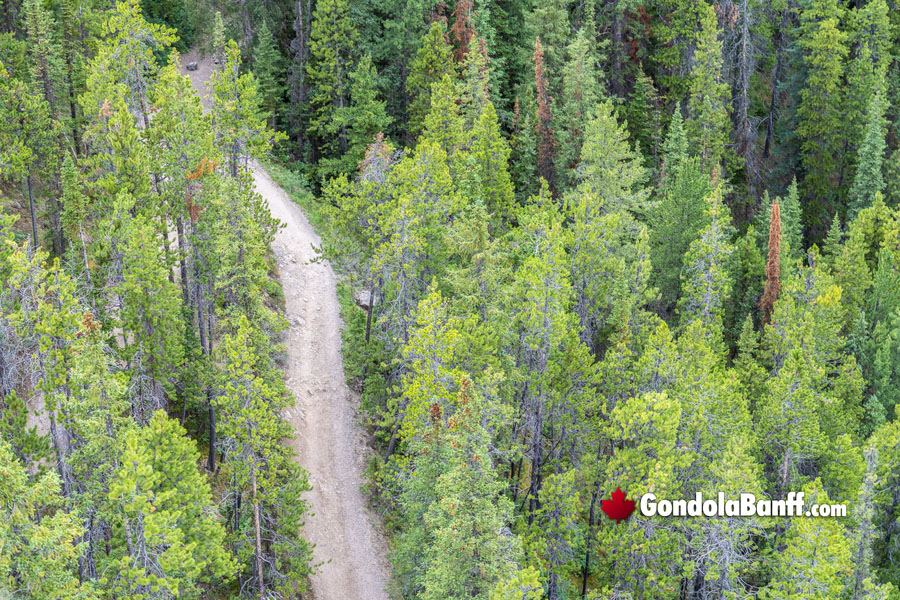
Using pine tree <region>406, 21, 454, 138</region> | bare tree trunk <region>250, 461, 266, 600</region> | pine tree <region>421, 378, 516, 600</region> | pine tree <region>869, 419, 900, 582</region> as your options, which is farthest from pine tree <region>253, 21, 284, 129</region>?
pine tree <region>869, 419, 900, 582</region>

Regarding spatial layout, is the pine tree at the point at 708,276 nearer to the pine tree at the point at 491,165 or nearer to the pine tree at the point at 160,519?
the pine tree at the point at 491,165

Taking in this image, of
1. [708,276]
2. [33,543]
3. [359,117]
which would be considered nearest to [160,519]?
[33,543]

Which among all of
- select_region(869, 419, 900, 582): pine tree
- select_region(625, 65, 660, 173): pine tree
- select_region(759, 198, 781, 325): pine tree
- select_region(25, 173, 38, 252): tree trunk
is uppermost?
select_region(625, 65, 660, 173): pine tree

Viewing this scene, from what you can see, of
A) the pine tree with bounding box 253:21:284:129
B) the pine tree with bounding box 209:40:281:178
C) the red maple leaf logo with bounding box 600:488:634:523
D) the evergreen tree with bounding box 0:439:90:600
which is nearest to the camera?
the evergreen tree with bounding box 0:439:90:600

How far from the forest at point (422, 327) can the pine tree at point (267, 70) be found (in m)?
0.19

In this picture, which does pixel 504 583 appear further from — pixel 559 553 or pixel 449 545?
pixel 559 553

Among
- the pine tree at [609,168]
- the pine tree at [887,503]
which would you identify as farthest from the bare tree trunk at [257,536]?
the pine tree at [609,168]

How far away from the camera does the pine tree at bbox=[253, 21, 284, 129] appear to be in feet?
181

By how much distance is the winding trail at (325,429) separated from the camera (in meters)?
36.3

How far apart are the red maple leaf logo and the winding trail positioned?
29.0 feet

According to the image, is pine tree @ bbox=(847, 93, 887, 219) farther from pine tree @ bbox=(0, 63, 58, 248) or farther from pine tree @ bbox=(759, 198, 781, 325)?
pine tree @ bbox=(0, 63, 58, 248)

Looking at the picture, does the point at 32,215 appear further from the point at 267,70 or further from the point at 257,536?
the point at 257,536

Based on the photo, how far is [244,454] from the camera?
99.6 ft

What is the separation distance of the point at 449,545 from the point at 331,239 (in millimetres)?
17207
